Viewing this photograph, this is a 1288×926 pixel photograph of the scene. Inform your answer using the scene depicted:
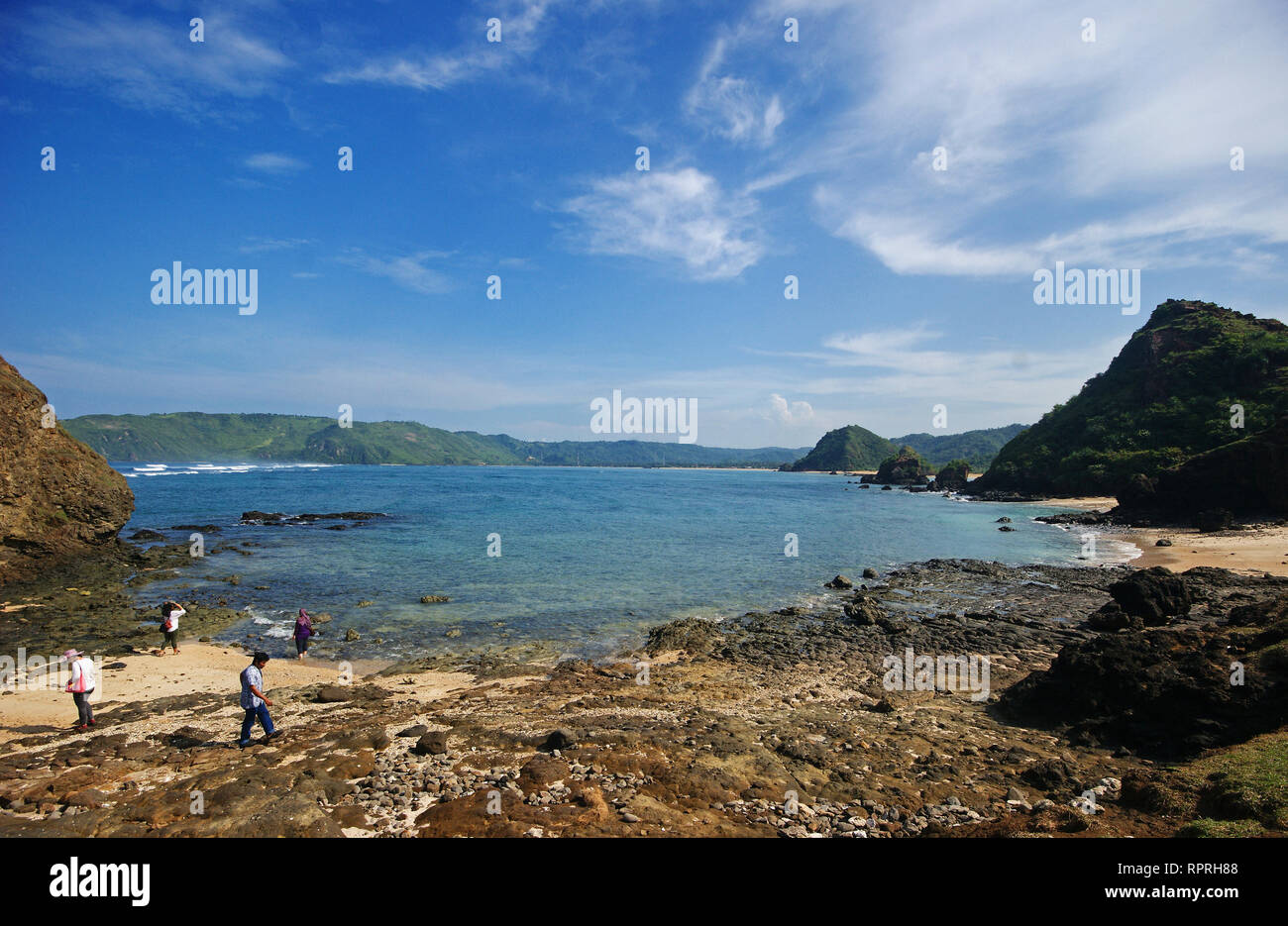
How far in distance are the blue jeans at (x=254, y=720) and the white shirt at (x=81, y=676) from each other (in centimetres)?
399

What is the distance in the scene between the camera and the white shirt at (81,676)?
12.4m

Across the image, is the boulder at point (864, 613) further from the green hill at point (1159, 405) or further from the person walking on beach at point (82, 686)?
the green hill at point (1159, 405)

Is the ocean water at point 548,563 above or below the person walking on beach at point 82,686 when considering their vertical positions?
below

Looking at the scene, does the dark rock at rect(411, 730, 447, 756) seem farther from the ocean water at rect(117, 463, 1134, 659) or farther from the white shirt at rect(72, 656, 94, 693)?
the ocean water at rect(117, 463, 1134, 659)

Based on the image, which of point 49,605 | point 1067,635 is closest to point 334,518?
point 49,605

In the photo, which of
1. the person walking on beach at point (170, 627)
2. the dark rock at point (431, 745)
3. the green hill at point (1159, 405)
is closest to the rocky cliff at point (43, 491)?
the person walking on beach at point (170, 627)

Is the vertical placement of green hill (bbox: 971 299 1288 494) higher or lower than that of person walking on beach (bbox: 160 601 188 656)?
higher

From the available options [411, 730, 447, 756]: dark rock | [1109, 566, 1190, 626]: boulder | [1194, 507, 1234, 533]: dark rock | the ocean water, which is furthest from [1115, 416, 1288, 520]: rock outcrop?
[411, 730, 447, 756]: dark rock

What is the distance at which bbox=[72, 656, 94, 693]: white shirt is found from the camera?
12.4 meters

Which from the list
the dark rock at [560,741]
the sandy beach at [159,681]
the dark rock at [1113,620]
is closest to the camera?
the dark rock at [560,741]

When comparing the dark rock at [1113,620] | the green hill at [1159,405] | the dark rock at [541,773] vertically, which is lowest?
the dark rock at [1113,620]

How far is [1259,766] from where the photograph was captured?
27.7 feet

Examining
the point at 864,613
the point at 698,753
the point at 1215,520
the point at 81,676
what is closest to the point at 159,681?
the point at 81,676

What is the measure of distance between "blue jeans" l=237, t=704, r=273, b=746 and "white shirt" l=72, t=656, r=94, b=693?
399 centimetres
